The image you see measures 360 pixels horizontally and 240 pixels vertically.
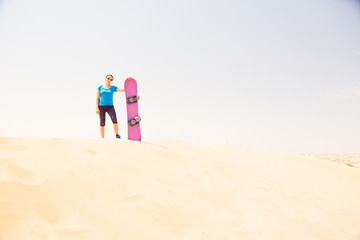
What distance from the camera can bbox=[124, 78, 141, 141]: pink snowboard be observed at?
19.1 feet

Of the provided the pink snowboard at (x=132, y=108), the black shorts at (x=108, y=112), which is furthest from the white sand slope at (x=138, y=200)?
the black shorts at (x=108, y=112)

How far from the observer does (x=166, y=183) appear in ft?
10.3

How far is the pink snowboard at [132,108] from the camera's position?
19.1 feet

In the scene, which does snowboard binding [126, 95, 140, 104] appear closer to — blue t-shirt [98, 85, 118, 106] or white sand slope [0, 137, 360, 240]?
blue t-shirt [98, 85, 118, 106]

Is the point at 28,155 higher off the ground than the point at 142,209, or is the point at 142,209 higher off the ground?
the point at 28,155

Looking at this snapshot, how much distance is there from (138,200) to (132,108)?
3.57 m

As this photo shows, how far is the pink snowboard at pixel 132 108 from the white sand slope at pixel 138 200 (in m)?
1.30

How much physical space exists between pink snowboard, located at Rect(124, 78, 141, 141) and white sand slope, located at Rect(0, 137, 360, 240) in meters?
1.30

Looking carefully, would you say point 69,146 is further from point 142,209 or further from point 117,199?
point 142,209

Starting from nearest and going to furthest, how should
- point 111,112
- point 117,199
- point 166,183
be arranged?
point 117,199 → point 166,183 → point 111,112

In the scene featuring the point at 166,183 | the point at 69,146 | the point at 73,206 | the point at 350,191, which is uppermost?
the point at 69,146

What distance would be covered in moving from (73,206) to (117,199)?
45cm

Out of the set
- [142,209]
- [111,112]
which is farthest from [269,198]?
[111,112]

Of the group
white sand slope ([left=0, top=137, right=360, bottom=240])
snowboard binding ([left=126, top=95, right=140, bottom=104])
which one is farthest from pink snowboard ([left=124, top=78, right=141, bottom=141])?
white sand slope ([left=0, top=137, right=360, bottom=240])
